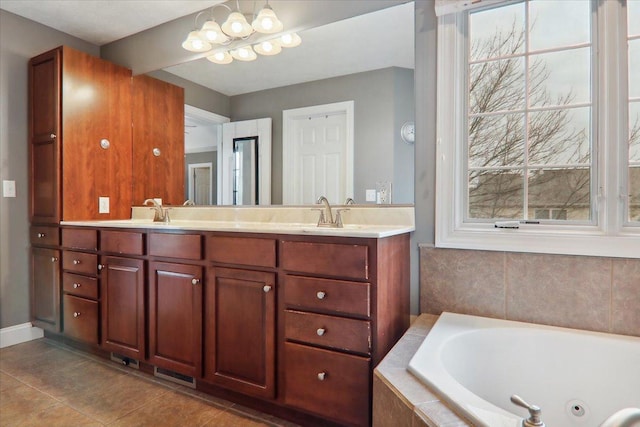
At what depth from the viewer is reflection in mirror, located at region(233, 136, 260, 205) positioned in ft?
7.59

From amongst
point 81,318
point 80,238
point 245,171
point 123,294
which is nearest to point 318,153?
point 245,171

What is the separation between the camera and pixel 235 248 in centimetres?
167

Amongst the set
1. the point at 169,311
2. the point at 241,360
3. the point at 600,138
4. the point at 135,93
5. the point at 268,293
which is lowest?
the point at 241,360

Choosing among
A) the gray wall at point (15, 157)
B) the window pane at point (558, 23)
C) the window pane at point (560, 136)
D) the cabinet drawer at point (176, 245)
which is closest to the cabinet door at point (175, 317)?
the cabinet drawer at point (176, 245)

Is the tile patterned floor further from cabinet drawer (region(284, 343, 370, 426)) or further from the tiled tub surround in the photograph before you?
the tiled tub surround

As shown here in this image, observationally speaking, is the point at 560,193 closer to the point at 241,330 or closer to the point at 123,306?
the point at 241,330

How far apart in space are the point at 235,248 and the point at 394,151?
991 millimetres

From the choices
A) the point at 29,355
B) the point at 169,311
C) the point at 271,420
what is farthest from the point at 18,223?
the point at 271,420

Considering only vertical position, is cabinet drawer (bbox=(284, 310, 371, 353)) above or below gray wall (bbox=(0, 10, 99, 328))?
below

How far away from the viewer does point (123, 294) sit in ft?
6.81

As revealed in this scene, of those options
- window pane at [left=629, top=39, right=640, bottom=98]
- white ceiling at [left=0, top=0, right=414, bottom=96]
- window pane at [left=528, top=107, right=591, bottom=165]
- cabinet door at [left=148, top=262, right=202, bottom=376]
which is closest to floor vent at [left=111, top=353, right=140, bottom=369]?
cabinet door at [left=148, top=262, right=202, bottom=376]

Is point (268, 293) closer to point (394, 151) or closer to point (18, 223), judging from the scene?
point (394, 151)

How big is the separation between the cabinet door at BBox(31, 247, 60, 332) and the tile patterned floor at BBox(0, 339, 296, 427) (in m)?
0.30

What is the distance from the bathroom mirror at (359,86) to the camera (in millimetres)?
1849
